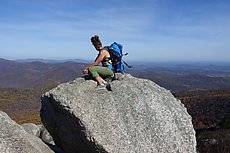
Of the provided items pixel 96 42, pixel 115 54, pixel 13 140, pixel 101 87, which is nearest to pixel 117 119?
pixel 101 87

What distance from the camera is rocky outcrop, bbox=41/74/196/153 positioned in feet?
33.8

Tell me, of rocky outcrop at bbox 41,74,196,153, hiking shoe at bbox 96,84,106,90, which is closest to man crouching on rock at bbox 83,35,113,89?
hiking shoe at bbox 96,84,106,90

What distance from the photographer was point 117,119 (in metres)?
10.6

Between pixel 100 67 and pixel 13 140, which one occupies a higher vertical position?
pixel 100 67

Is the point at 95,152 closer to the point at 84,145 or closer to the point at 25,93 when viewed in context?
the point at 84,145

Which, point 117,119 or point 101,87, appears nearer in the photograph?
point 117,119

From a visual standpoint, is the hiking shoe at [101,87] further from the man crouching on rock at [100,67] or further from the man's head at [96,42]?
the man's head at [96,42]

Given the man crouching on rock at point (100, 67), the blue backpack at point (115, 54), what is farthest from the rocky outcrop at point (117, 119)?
the blue backpack at point (115, 54)

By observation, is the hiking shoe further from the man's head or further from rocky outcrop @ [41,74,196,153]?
the man's head

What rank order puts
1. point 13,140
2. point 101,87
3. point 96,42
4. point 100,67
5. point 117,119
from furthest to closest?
1. point 100,67
2. point 96,42
3. point 101,87
4. point 117,119
5. point 13,140

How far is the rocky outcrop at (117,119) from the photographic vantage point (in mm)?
10305

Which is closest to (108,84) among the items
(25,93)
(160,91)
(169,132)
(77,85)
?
(77,85)

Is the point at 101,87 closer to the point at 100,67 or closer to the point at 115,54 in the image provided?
the point at 100,67

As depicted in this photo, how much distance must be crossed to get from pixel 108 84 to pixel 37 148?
11.1 feet
